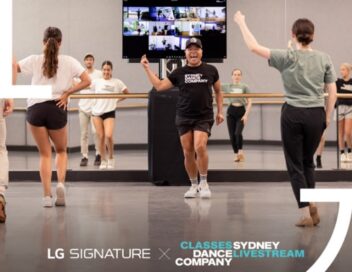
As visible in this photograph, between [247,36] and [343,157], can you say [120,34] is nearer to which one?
[343,157]

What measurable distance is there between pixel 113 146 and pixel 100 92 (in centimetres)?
53

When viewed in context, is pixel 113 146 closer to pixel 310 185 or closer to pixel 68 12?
pixel 68 12

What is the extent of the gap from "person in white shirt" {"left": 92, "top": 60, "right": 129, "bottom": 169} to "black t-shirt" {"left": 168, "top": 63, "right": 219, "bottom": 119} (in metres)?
1.70

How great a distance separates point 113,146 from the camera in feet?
27.9

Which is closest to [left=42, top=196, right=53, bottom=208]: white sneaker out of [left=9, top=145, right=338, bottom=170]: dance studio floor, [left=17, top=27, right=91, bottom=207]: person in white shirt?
[left=17, top=27, right=91, bottom=207]: person in white shirt

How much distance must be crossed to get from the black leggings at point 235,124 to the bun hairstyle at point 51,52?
2.67m

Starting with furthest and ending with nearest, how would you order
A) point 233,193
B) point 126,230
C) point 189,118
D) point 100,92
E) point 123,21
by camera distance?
point 100,92, point 123,21, point 233,193, point 189,118, point 126,230

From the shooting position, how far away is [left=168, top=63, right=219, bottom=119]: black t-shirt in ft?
21.9

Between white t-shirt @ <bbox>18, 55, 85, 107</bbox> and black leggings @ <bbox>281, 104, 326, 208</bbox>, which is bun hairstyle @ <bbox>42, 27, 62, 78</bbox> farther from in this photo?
black leggings @ <bbox>281, 104, 326, 208</bbox>

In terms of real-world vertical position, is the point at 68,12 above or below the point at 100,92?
above

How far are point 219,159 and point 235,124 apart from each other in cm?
35

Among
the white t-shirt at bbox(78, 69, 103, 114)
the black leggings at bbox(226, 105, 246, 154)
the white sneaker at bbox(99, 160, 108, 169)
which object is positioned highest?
the white t-shirt at bbox(78, 69, 103, 114)

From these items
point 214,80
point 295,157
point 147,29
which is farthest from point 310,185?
point 147,29

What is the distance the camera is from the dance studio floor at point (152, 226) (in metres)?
4.36
